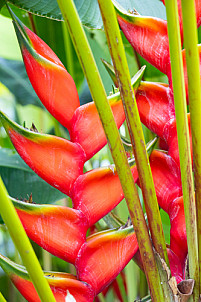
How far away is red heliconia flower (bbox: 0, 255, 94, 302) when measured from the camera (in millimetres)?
352

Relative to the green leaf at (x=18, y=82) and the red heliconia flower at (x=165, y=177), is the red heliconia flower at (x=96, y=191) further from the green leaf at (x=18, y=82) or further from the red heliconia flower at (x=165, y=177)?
the green leaf at (x=18, y=82)

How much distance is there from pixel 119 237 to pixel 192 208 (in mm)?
83

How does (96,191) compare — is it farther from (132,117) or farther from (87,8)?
(87,8)

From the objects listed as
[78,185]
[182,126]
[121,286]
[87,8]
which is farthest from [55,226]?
[121,286]

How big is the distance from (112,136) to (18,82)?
0.68 meters

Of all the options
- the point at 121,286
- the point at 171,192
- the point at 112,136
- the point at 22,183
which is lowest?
the point at 121,286

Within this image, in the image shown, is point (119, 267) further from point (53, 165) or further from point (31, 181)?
point (31, 181)

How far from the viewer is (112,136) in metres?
0.30

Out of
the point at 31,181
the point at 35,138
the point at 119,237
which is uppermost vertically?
the point at 35,138

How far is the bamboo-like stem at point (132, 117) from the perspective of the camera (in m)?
0.29

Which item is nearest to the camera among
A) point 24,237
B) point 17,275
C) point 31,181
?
point 24,237

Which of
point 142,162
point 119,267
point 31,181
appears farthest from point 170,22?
point 31,181

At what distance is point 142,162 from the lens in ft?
1.04

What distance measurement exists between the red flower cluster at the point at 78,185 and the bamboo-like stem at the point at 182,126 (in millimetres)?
63
